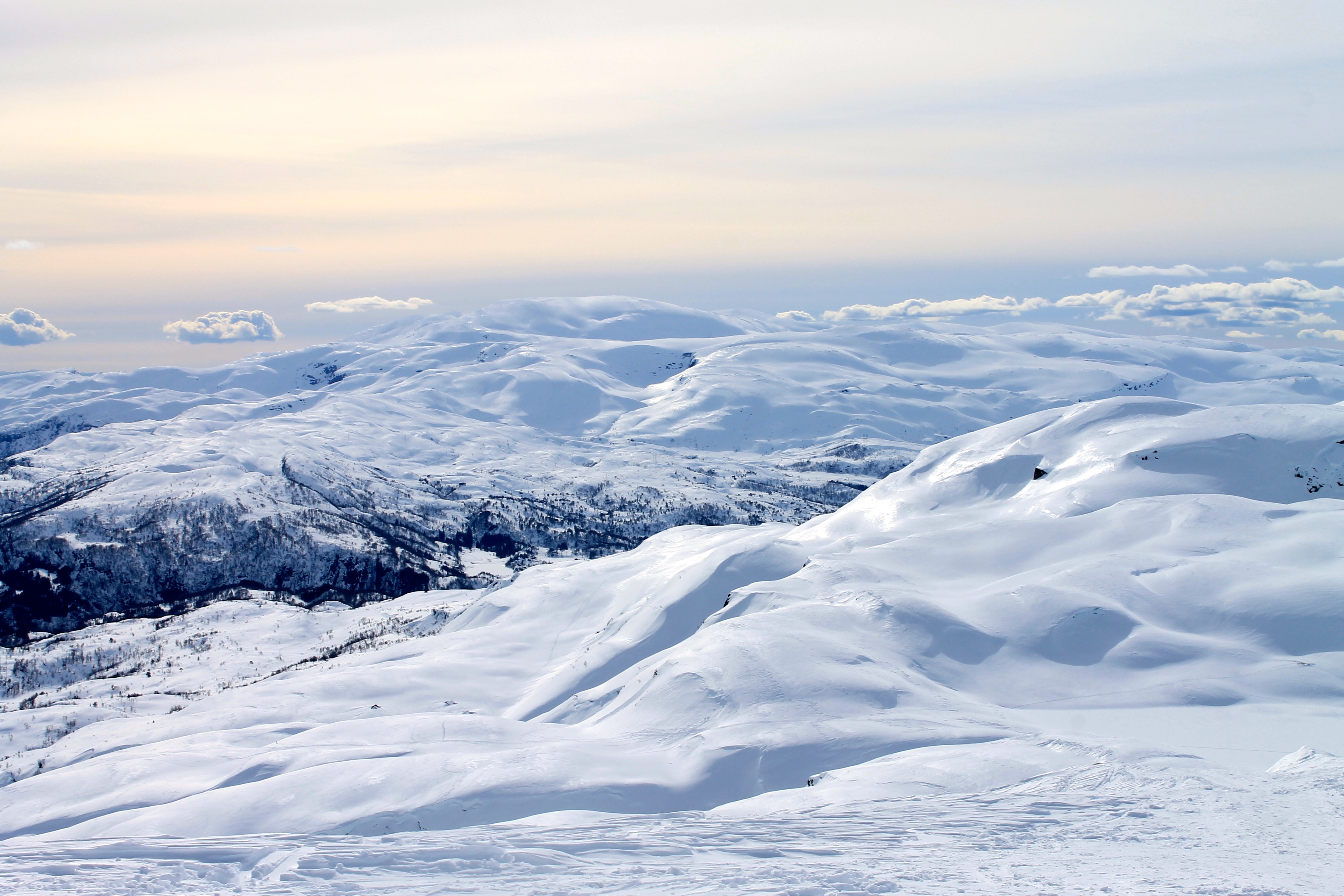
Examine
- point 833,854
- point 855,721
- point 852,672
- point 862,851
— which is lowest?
point 855,721

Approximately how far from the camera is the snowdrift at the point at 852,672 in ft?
86.6

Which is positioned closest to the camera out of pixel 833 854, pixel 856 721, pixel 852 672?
pixel 833 854

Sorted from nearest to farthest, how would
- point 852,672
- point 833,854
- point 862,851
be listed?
point 833,854 → point 862,851 → point 852,672

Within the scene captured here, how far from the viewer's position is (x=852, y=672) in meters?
33.6

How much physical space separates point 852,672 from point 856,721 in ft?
12.8

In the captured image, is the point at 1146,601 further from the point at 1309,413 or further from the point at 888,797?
the point at 1309,413

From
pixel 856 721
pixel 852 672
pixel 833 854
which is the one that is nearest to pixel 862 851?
pixel 833 854

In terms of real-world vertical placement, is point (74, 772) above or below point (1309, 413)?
below

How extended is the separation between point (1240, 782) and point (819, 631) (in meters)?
18.5

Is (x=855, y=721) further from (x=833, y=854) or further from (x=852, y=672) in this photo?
(x=833, y=854)

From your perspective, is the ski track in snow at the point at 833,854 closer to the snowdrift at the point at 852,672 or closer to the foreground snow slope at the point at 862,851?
the foreground snow slope at the point at 862,851

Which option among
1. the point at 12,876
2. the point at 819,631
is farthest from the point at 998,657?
the point at 12,876

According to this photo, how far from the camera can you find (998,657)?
122ft

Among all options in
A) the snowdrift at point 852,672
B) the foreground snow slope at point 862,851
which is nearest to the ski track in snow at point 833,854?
the foreground snow slope at point 862,851
